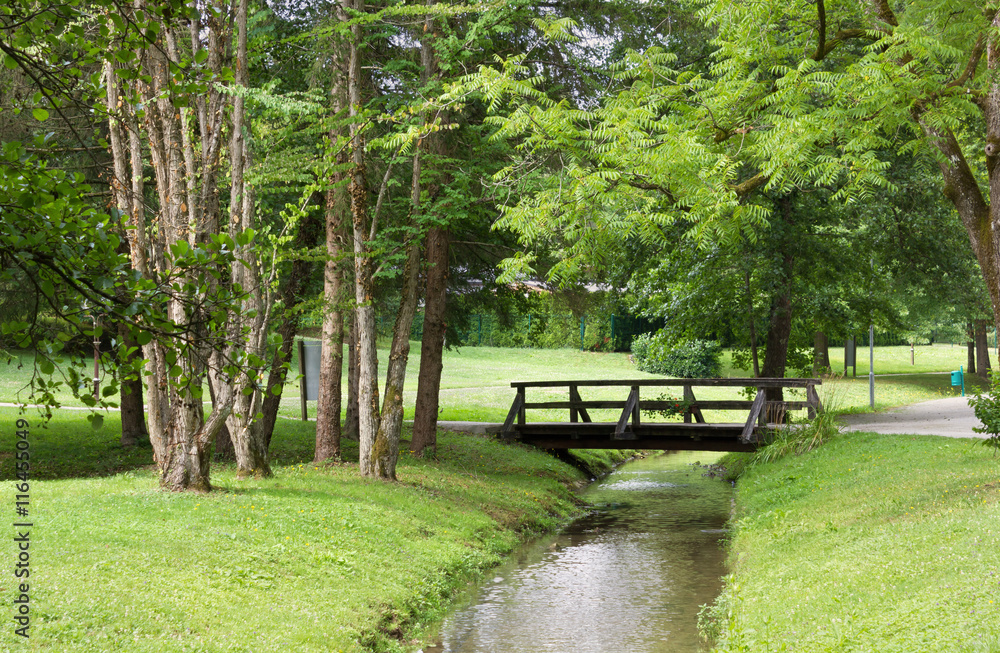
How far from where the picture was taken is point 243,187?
11.6m

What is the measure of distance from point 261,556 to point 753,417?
36.3 ft

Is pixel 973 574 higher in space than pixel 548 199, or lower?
lower

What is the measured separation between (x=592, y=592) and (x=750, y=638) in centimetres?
341

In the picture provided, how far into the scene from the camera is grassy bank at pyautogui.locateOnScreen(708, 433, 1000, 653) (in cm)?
581

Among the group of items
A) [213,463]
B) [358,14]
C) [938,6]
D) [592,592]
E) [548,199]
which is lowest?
[592,592]

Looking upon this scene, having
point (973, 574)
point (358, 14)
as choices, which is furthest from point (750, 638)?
point (358, 14)

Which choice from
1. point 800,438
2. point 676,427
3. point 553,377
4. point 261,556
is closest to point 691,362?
point 553,377

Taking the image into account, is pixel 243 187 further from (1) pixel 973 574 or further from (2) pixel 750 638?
(1) pixel 973 574

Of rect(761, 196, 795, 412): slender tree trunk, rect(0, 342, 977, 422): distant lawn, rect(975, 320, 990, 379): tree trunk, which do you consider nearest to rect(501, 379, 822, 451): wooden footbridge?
rect(761, 196, 795, 412): slender tree trunk

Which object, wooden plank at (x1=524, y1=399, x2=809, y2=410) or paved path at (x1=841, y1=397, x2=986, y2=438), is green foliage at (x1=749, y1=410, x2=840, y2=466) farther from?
paved path at (x1=841, y1=397, x2=986, y2=438)

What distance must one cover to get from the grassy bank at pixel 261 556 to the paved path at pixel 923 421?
28.4 feet

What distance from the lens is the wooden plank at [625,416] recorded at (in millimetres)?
17125

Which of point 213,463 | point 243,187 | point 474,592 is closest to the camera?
point 474,592

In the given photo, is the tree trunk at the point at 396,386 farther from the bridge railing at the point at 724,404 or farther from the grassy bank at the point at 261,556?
the bridge railing at the point at 724,404
